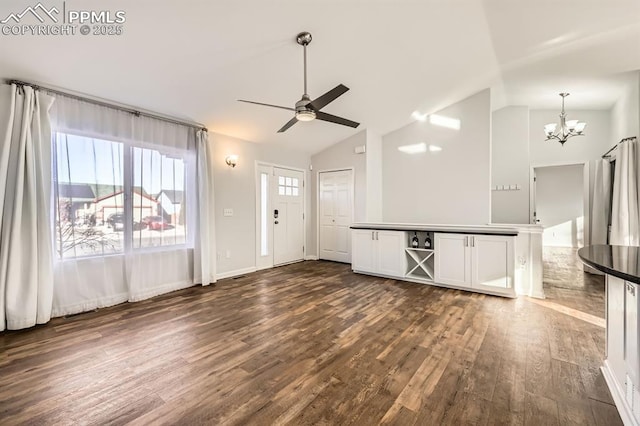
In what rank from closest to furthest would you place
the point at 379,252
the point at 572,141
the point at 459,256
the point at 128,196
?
the point at 128,196 → the point at 459,256 → the point at 379,252 → the point at 572,141

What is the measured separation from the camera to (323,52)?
3176mm

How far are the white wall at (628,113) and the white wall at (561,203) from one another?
3342 mm

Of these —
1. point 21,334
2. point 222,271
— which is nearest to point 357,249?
point 222,271

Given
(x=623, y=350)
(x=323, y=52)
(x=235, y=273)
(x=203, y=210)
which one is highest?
(x=323, y=52)

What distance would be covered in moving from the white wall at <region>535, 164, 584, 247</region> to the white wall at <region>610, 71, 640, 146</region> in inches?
132

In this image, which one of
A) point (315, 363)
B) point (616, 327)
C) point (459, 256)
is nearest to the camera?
point (616, 327)

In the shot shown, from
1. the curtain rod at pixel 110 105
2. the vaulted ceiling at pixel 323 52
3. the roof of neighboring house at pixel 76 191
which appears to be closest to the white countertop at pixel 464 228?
the vaulted ceiling at pixel 323 52

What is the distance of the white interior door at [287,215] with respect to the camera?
225 inches

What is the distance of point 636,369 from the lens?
54.2 inches

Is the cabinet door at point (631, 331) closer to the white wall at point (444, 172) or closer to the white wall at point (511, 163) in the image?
the white wall at point (444, 172)

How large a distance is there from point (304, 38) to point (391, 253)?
11.4ft

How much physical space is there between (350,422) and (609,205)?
6.11m

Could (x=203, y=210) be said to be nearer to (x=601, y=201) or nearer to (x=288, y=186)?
(x=288, y=186)

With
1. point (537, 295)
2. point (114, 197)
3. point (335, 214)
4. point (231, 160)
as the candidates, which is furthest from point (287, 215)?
point (537, 295)
